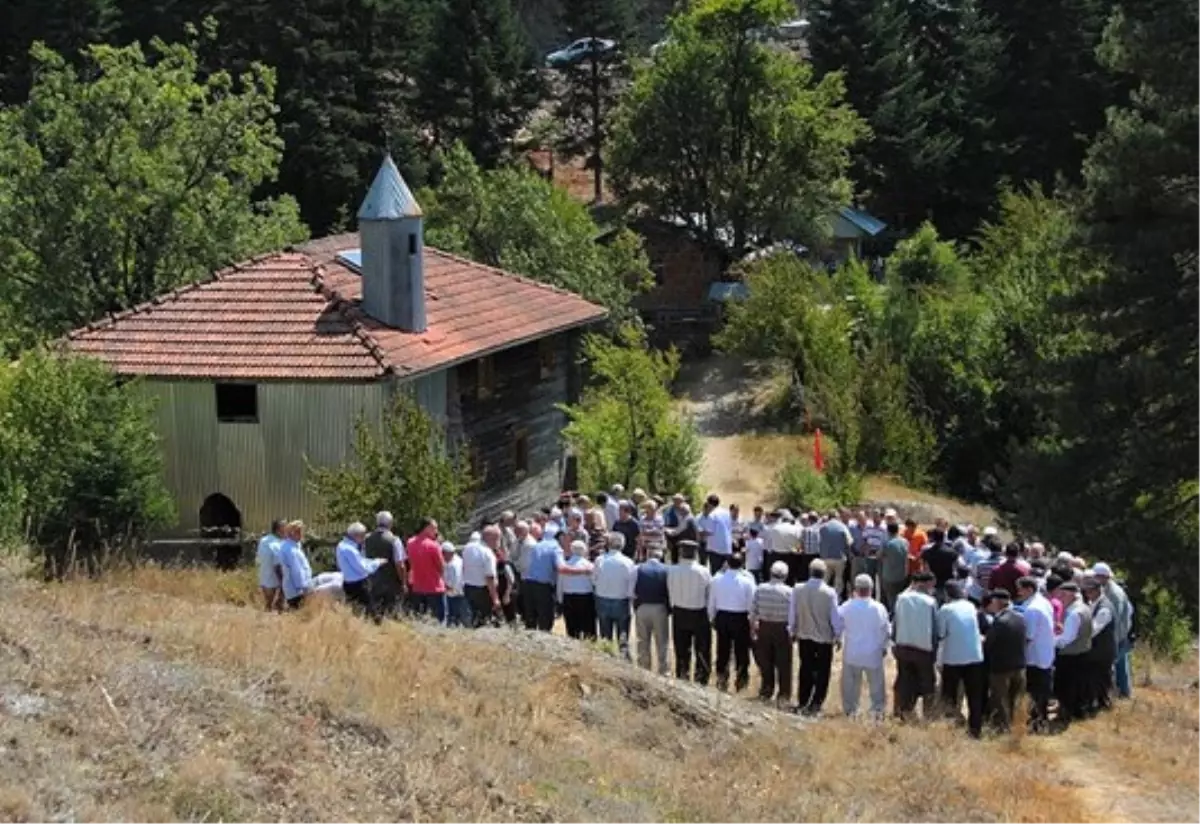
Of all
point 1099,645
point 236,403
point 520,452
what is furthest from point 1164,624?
point 236,403

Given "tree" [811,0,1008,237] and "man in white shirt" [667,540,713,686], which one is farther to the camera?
"tree" [811,0,1008,237]

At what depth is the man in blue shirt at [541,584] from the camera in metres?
17.6

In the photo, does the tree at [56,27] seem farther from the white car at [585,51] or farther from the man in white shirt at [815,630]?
the man in white shirt at [815,630]

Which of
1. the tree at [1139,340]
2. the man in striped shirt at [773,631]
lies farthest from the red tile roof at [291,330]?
the man in striped shirt at [773,631]

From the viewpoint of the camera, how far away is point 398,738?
10883 millimetres

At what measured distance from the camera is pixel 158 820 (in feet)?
28.1

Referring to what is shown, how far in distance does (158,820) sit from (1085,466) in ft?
73.2

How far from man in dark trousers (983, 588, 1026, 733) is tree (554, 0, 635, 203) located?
168 ft

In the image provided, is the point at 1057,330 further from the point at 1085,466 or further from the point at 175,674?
the point at 175,674

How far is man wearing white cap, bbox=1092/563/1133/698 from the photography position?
1595 cm

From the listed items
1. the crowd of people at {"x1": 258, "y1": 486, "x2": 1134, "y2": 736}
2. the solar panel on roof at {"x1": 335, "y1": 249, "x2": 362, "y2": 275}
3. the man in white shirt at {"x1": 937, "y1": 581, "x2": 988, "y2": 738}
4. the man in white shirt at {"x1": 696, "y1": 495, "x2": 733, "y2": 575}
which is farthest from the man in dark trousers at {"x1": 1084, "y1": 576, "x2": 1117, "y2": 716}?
the solar panel on roof at {"x1": 335, "y1": 249, "x2": 362, "y2": 275}

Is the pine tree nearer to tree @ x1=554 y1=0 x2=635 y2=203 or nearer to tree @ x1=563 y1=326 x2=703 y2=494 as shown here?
tree @ x1=554 y1=0 x2=635 y2=203

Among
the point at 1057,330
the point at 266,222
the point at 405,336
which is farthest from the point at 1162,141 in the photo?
the point at 266,222

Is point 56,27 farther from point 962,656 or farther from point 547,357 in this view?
point 962,656
